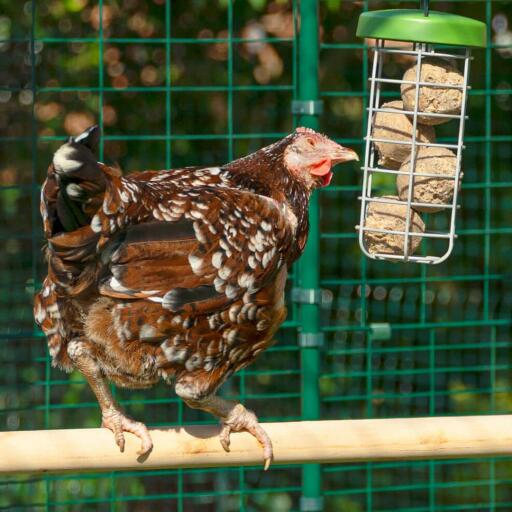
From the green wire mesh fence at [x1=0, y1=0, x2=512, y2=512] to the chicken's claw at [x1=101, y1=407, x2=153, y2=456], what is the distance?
1.38m

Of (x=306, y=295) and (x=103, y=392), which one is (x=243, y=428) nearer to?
(x=103, y=392)

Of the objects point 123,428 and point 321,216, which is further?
point 321,216

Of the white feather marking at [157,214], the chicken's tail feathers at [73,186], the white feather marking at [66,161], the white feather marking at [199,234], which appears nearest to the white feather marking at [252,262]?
the white feather marking at [199,234]

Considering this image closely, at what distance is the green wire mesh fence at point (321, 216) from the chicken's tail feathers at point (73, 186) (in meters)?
1.68

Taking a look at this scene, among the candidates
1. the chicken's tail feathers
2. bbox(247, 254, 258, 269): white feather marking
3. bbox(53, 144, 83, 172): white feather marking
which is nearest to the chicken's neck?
bbox(247, 254, 258, 269): white feather marking

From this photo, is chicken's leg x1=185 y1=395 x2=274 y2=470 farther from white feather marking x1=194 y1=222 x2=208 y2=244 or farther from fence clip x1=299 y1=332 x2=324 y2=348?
fence clip x1=299 y1=332 x2=324 y2=348

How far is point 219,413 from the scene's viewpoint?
284 centimetres

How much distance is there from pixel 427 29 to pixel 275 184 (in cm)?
78

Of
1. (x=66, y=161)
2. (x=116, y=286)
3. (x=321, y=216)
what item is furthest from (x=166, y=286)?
(x=321, y=216)

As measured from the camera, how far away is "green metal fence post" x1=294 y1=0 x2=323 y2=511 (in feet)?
12.2

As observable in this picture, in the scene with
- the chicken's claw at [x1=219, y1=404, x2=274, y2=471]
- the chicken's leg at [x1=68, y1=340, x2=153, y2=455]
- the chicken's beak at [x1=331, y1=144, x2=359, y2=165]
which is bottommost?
the chicken's claw at [x1=219, y1=404, x2=274, y2=471]

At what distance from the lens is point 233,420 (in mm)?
2809

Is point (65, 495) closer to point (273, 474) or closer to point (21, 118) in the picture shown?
point (273, 474)

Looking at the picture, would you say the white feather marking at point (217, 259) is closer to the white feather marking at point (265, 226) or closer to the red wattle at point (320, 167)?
the white feather marking at point (265, 226)
